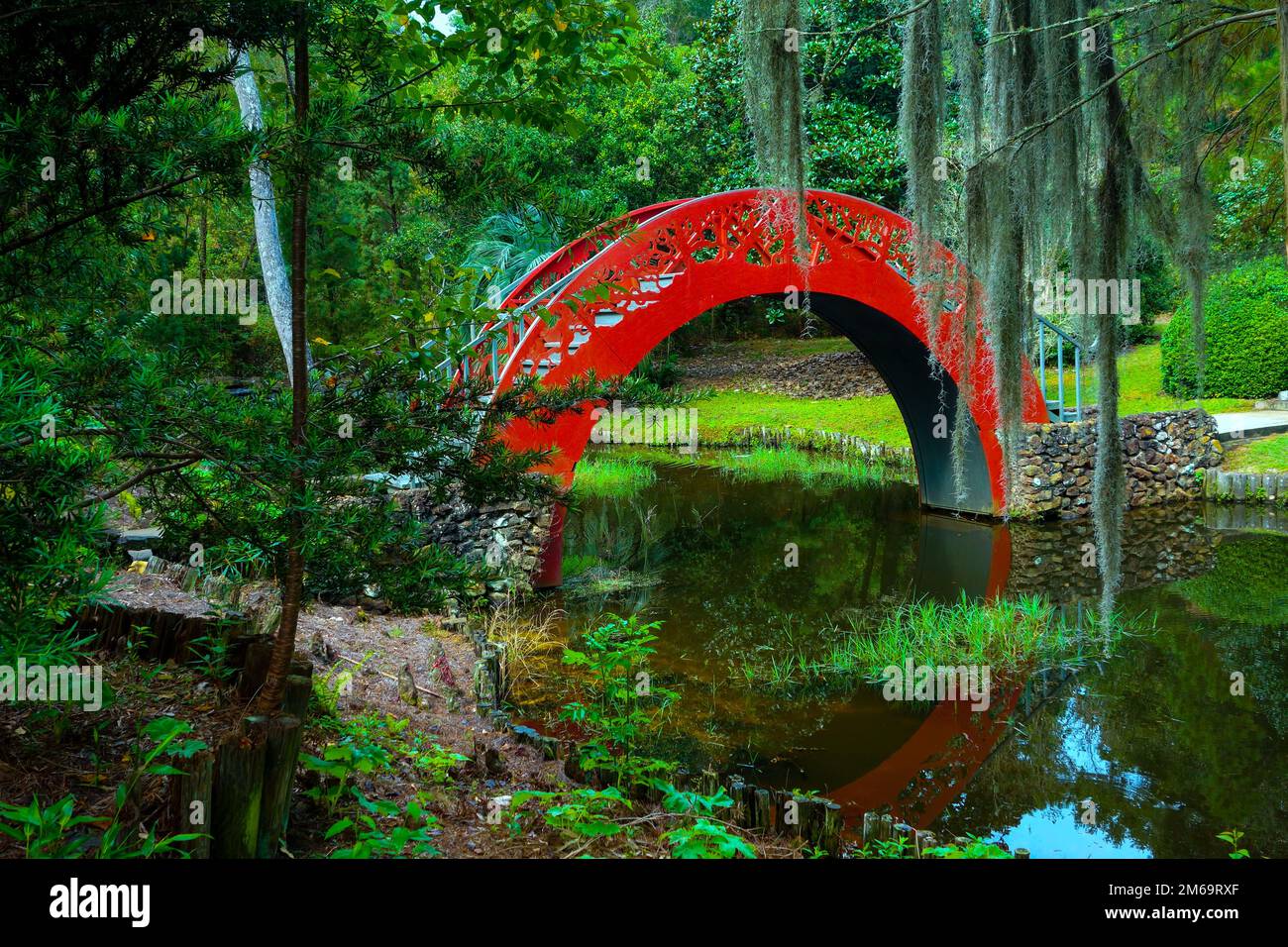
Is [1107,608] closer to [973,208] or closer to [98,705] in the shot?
[973,208]

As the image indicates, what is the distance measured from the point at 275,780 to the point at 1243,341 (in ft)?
50.9

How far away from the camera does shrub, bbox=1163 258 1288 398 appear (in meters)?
14.1

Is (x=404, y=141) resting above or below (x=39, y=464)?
A: above

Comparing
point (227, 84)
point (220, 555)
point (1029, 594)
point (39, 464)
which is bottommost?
point (1029, 594)

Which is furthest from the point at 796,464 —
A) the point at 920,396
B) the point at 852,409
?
the point at 920,396

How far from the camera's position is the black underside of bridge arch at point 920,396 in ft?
34.8

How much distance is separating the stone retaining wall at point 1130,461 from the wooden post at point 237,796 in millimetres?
9812

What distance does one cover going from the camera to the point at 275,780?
9.01ft

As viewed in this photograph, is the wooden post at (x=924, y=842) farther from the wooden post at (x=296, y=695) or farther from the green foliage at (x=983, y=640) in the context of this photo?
the green foliage at (x=983, y=640)

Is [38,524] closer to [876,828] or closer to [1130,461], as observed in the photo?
[876,828]

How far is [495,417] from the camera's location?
3.06 metres

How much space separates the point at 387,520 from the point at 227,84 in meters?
1.30
